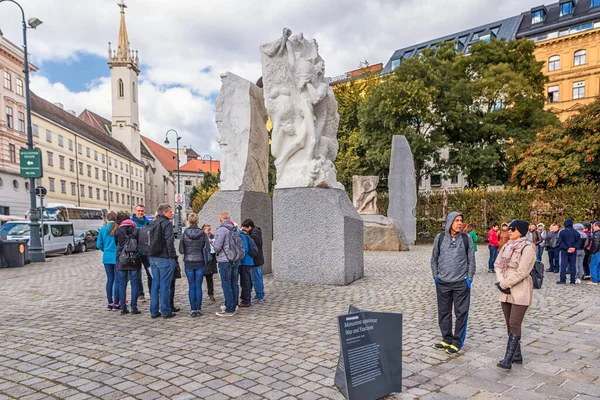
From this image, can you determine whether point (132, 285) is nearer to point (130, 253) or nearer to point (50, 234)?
point (130, 253)

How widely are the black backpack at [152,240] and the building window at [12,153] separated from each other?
38.3 meters

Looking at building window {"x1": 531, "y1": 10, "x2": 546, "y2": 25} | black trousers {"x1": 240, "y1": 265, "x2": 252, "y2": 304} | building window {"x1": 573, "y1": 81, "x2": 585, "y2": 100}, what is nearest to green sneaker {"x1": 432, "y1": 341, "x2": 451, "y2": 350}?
black trousers {"x1": 240, "y1": 265, "x2": 252, "y2": 304}

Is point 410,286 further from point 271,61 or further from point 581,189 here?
point 581,189

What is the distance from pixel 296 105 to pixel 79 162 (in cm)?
5213

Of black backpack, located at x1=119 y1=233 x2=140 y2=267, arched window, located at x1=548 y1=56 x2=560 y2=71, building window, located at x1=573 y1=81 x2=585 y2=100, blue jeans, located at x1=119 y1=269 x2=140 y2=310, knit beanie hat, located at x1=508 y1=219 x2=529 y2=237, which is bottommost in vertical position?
blue jeans, located at x1=119 y1=269 x2=140 y2=310

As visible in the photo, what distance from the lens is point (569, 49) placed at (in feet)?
136

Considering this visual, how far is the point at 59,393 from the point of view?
148 inches

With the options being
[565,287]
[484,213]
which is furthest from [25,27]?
[484,213]

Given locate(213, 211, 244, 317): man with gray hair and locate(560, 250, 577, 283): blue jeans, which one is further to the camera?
locate(560, 250, 577, 283): blue jeans

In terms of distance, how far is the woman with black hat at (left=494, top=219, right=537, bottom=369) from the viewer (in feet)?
14.1

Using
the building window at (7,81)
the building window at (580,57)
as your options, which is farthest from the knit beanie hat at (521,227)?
the building window at (580,57)

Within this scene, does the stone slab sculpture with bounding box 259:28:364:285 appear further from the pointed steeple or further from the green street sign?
the pointed steeple

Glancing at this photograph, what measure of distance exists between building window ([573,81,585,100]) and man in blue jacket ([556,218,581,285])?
129ft

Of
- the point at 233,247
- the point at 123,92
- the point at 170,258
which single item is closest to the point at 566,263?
the point at 233,247
